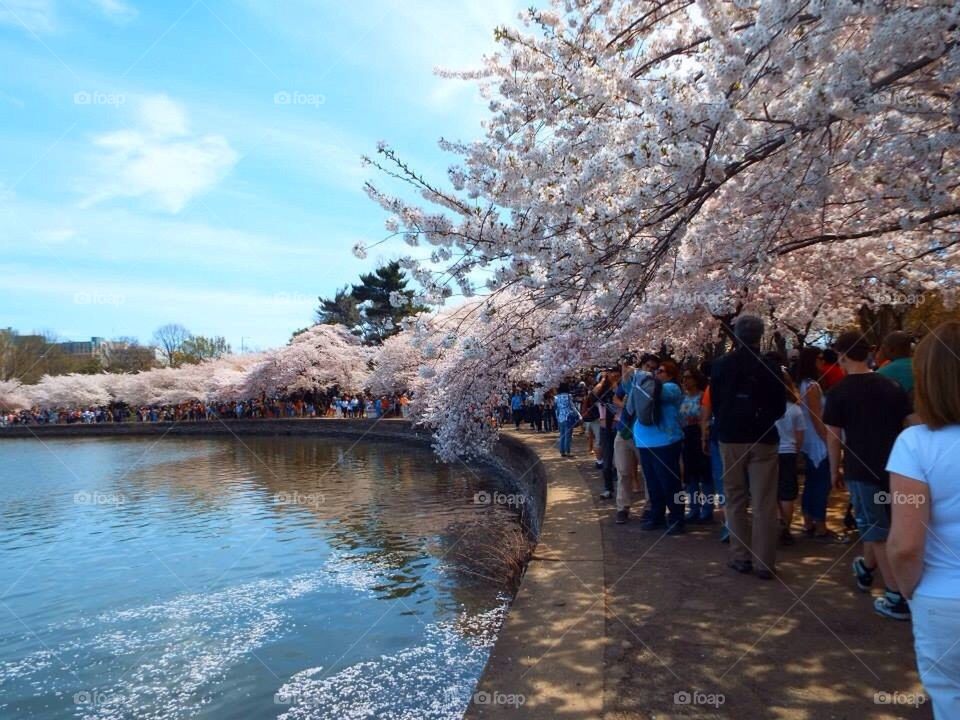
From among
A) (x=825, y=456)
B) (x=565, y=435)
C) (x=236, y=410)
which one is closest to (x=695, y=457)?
(x=825, y=456)

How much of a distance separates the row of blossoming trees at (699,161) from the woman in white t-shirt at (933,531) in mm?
2179

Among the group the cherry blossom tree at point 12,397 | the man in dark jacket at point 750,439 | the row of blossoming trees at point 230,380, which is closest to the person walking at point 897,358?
the man in dark jacket at point 750,439

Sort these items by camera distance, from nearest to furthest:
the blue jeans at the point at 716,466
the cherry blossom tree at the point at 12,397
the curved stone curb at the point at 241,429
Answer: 1. the blue jeans at the point at 716,466
2. the curved stone curb at the point at 241,429
3. the cherry blossom tree at the point at 12,397

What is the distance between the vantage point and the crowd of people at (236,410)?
40125 millimetres

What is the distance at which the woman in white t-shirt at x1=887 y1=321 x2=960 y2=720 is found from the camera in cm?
185

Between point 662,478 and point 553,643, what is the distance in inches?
111

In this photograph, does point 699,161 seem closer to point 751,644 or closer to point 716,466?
point 751,644

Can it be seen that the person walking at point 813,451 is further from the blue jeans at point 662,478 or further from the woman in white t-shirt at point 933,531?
the woman in white t-shirt at point 933,531

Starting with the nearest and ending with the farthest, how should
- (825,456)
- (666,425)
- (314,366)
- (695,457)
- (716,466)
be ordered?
(825,456) → (666,425) → (716,466) → (695,457) → (314,366)

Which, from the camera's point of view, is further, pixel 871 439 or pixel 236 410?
pixel 236 410

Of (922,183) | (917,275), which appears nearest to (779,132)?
(922,183)

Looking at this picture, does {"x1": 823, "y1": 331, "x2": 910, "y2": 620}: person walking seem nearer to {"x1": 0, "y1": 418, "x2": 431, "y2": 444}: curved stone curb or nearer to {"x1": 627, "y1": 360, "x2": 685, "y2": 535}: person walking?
{"x1": 627, "y1": 360, "x2": 685, "y2": 535}: person walking

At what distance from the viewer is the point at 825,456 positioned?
5531 mm

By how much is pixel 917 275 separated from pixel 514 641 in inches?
262
